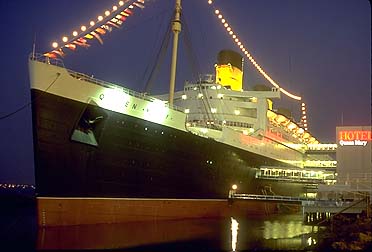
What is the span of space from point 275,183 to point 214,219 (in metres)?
10.6

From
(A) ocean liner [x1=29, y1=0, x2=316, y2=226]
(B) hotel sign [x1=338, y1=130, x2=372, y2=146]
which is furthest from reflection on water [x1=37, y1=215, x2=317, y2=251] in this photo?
(B) hotel sign [x1=338, y1=130, x2=372, y2=146]

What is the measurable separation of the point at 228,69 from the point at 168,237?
84.0ft

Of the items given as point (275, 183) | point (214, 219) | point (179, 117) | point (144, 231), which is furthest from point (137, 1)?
point (275, 183)

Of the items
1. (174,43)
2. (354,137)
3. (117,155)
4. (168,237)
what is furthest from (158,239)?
(354,137)

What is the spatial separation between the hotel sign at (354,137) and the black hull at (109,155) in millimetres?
11470

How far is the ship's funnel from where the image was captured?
41.8 meters

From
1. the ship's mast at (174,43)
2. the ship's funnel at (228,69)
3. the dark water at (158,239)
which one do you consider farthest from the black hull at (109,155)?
the ship's funnel at (228,69)

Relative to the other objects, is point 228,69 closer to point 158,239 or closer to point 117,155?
point 117,155

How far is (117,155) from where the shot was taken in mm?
22312

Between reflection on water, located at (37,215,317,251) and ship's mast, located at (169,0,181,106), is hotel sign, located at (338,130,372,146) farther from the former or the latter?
ship's mast, located at (169,0,181,106)

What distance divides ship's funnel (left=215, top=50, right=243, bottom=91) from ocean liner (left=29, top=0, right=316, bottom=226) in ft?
36.5

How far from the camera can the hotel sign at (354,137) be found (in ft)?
104

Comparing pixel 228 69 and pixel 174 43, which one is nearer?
pixel 174 43

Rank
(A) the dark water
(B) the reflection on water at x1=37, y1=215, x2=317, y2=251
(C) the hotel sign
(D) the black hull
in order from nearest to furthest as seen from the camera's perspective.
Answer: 1. (A) the dark water
2. (B) the reflection on water at x1=37, y1=215, x2=317, y2=251
3. (D) the black hull
4. (C) the hotel sign
